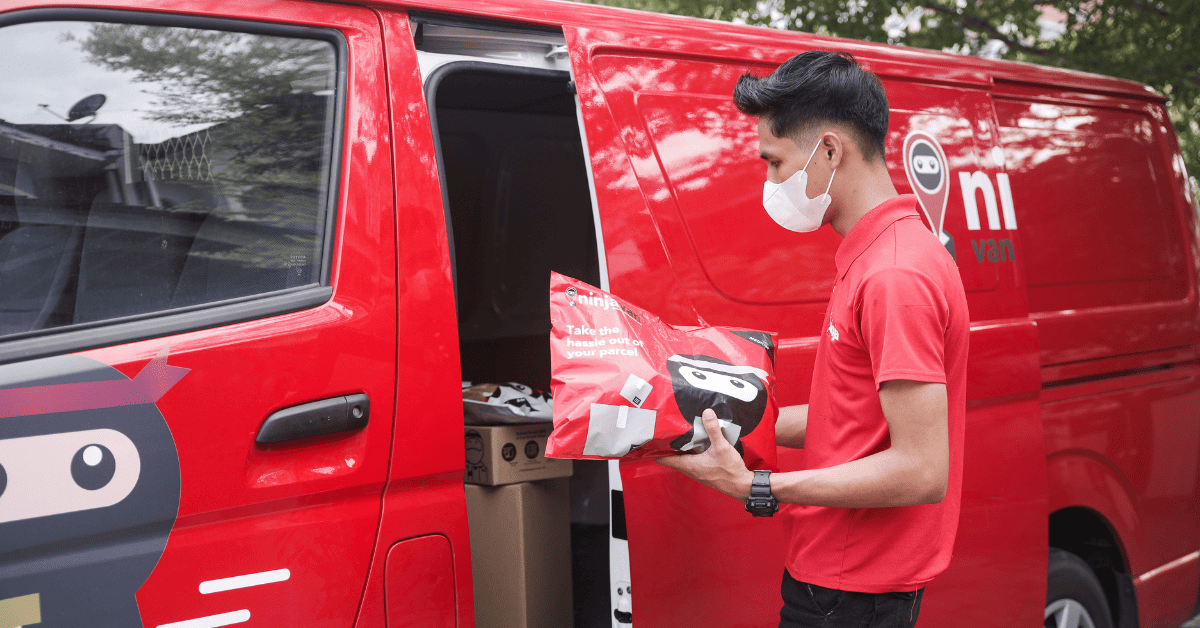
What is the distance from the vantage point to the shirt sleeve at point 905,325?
5.03 feet

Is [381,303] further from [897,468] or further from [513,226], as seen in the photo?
[513,226]

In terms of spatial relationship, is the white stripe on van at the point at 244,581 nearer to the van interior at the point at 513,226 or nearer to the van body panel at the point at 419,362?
the van body panel at the point at 419,362

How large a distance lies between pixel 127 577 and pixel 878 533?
1.34 metres

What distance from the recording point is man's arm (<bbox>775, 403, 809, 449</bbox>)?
2.04m

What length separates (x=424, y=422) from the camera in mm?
1847

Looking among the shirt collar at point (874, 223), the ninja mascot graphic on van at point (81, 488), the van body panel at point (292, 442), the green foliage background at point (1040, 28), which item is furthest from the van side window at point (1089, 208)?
the green foliage background at point (1040, 28)

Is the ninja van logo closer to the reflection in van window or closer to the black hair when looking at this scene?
the black hair

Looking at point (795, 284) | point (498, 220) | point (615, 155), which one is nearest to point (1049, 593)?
point (795, 284)

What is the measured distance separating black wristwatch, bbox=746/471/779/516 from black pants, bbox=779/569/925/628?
0.76ft

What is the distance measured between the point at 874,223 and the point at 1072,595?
2.03 meters

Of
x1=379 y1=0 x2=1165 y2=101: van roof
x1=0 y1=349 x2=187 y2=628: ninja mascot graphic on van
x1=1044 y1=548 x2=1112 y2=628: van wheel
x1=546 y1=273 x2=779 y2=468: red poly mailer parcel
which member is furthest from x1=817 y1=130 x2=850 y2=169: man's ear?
x1=1044 y1=548 x2=1112 y2=628: van wheel

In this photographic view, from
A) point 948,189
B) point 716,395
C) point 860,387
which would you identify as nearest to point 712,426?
point 716,395

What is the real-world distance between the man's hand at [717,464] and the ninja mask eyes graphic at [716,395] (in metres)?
0.02

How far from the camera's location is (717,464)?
5.60 ft
